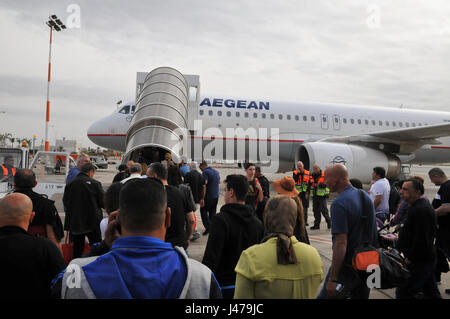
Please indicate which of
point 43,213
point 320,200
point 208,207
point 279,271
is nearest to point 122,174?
point 208,207

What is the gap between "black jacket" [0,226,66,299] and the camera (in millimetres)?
2104

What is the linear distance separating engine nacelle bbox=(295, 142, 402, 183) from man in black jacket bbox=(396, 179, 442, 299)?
9158mm

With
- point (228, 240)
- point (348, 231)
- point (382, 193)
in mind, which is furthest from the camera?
point (382, 193)

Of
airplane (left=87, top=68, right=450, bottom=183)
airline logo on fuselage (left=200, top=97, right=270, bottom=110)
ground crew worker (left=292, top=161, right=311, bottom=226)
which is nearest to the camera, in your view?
ground crew worker (left=292, top=161, right=311, bottom=226)

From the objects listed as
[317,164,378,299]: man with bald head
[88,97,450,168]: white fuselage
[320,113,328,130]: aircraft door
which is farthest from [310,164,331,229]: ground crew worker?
[320,113,328,130]: aircraft door

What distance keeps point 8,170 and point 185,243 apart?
5.20m

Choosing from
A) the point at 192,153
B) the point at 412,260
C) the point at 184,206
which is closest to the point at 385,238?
the point at 412,260

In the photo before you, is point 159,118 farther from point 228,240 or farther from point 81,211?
point 228,240

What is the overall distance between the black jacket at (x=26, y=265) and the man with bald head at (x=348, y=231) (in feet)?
7.61

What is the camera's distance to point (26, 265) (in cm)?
215

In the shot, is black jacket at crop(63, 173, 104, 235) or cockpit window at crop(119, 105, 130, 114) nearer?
black jacket at crop(63, 173, 104, 235)

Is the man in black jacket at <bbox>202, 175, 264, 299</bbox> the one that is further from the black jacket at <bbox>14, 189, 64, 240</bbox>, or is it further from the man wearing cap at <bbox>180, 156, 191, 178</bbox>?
the man wearing cap at <bbox>180, 156, 191, 178</bbox>

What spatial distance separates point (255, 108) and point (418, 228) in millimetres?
12739
